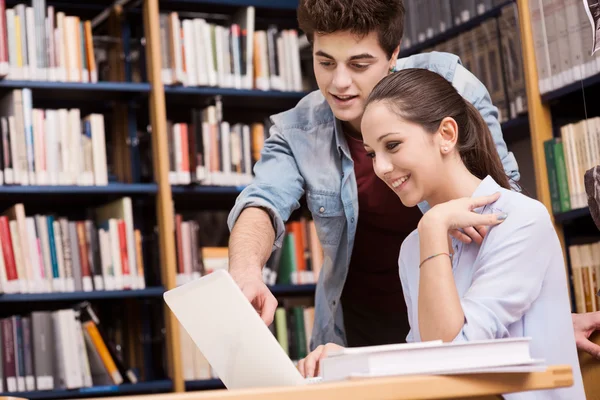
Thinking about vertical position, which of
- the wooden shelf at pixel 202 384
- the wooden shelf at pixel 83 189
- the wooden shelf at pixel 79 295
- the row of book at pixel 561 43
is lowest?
the wooden shelf at pixel 202 384

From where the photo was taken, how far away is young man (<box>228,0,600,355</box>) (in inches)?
73.9

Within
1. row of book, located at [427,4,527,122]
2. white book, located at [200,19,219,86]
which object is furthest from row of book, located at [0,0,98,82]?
row of book, located at [427,4,527,122]

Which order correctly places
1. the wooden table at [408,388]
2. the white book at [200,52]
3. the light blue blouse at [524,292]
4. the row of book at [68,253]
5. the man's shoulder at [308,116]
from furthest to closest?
the white book at [200,52] < the row of book at [68,253] < the man's shoulder at [308,116] < the light blue blouse at [524,292] < the wooden table at [408,388]

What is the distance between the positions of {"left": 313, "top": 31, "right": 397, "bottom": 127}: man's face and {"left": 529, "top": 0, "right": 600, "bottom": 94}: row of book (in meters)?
1.34

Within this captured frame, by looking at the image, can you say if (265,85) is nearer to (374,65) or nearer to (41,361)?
(41,361)

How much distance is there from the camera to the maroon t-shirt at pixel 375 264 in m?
2.09

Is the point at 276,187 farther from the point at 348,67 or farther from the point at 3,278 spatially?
the point at 3,278

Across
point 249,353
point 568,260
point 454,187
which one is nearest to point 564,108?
point 568,260

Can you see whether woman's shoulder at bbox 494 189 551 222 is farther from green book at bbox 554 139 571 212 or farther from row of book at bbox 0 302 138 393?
row of book at bbox 0 302 138 393

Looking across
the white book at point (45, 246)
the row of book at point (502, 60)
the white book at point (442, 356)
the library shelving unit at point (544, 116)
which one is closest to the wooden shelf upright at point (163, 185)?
the white book at point (45, 246)

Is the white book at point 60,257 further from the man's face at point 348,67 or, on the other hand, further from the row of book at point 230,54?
the man's face at point 348,67

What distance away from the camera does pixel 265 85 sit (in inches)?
155

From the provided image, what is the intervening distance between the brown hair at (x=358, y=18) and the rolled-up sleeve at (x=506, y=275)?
0.66 meters

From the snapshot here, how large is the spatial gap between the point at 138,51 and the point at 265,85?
574 millimetres
